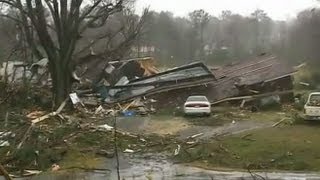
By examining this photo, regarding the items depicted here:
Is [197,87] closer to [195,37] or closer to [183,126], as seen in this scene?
[183,126]

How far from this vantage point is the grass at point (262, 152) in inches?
696

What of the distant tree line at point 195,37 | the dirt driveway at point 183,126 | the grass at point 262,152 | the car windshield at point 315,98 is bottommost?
the dirt driveway at point 183,126

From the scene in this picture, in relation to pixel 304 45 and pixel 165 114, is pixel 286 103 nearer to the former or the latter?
pixel 165 114

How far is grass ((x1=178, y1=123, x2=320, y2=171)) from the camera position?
1769 cm

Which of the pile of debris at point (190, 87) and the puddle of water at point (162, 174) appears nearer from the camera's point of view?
the puddle of water at point (162, 174)

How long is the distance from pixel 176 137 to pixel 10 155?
7886 mm

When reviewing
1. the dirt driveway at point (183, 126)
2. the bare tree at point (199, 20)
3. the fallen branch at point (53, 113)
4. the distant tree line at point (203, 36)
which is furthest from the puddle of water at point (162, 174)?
the bare tree at point (199, 20)

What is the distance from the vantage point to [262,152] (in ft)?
62.8

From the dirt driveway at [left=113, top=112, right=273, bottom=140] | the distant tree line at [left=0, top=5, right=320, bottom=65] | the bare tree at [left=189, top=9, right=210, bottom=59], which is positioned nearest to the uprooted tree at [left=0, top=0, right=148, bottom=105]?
the distant tree line at [left=0, top=5, right=320, bottom=65]

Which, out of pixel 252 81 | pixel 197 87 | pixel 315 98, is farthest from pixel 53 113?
pixel 252 81

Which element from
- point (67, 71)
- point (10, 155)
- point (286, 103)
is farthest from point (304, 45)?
point (67, 71)

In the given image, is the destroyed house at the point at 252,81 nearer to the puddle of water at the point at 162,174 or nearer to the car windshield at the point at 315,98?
the car windshield at the point at 315,98

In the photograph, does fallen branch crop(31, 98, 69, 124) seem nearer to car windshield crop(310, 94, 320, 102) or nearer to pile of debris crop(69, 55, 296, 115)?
pile of debris crop(69, 55, 296, 115)

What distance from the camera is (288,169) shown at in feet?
56.7
